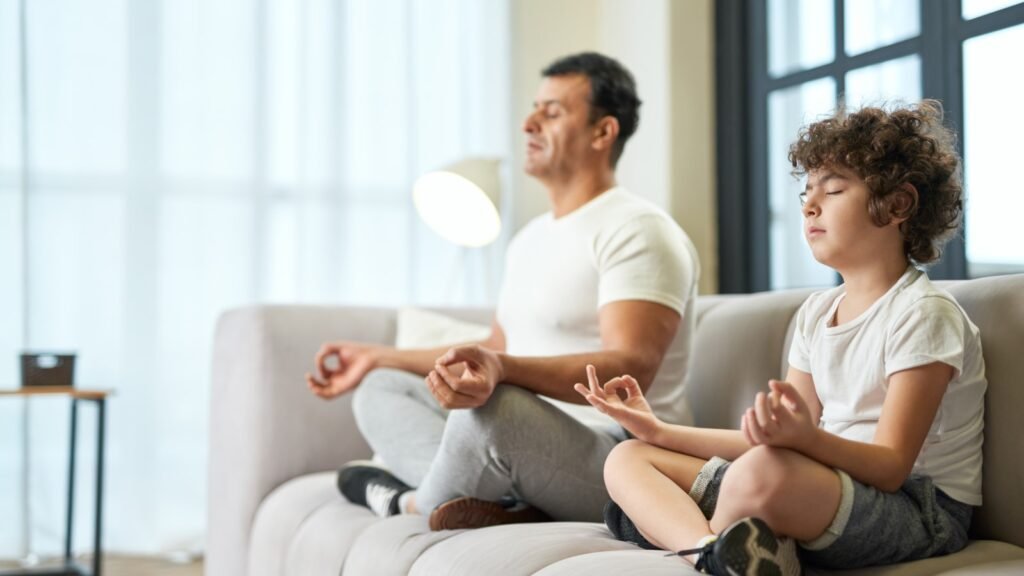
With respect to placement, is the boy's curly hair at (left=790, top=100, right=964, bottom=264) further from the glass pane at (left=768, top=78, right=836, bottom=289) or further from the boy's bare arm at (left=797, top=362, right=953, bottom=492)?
the glass pane at (left=768, top=78, right=836, bottom=289)

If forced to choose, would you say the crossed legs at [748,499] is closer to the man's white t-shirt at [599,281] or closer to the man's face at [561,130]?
the man's white t-shirt at [599,281]

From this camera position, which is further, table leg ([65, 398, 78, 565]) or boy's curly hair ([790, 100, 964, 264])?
table leg ([65, 398, 78, 565])

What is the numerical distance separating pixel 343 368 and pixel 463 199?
103 centimetres

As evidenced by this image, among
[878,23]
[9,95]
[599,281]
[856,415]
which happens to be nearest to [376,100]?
[9,95]

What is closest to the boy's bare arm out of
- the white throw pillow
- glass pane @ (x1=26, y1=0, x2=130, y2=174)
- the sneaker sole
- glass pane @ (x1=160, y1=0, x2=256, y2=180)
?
the sneaker sole

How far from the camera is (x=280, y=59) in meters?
3.58

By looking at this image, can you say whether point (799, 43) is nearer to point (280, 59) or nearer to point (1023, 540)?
point (280, 59)

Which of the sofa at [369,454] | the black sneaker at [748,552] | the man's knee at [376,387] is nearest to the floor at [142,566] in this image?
the sofa at [369,454]

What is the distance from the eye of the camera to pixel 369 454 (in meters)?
2.55

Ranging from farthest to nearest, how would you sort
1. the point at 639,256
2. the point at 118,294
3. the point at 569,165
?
the point at 118,294, the point at 569,165, the point at 639,256

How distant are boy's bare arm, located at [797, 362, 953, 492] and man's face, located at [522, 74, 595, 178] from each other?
104 centimetres

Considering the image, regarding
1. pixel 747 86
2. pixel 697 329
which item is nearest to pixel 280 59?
pixel 747 86

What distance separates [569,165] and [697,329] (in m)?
0.43

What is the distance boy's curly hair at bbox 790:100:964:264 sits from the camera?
4.80ft
